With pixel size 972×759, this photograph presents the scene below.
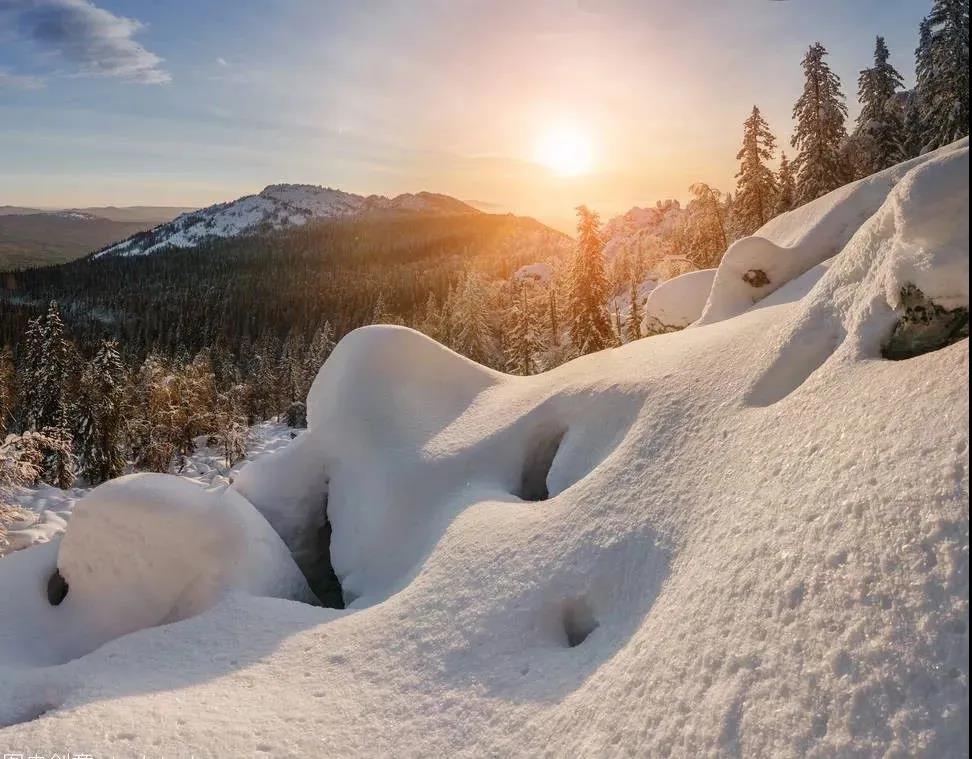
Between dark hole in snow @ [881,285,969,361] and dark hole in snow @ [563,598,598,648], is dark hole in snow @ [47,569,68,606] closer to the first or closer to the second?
dark hole in snow @ [563,598,598,648]

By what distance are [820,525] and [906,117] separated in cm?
4835

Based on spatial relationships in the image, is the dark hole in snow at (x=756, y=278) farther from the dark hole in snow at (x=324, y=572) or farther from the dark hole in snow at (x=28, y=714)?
the dark hole in snow at (x=28, y=714)

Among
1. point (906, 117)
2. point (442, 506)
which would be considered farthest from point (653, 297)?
point (906, 117)

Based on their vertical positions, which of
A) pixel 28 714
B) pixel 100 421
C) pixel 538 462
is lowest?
pixel 28 714

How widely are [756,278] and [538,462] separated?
8.22 meters

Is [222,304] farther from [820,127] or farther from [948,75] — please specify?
[948,75]

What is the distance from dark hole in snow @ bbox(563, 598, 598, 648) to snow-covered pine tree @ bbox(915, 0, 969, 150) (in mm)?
34207

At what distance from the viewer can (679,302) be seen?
875 inches

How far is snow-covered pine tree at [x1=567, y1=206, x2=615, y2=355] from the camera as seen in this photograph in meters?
35.1

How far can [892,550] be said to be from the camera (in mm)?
4586

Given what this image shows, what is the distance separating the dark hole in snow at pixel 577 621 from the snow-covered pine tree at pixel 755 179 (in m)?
40.7

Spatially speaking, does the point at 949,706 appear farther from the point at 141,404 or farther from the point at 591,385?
the point at 141,404

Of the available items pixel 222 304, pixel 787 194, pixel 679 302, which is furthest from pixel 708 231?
pixel 222 304

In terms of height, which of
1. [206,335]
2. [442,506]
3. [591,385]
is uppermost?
[206,335]
